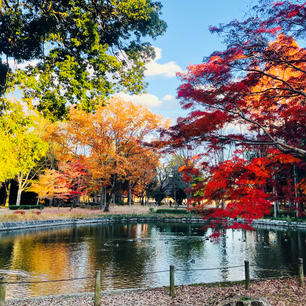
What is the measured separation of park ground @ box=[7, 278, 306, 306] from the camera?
6.97m

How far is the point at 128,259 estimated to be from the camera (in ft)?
46.4

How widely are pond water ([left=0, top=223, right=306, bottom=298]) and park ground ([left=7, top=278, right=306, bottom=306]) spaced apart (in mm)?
755

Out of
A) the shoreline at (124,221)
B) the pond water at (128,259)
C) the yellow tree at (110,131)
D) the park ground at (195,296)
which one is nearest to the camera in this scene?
the park ground at (195,296)

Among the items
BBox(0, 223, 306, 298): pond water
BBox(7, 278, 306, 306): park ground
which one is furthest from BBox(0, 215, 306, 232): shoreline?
BBox(7, 278, 306, 306): park ground

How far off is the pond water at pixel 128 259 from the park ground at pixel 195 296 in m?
0.75

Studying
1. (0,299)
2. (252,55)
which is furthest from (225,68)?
(0,299)

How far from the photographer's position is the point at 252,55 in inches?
303

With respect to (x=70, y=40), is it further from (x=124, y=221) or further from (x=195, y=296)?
(x=124, y=221)

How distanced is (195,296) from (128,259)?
23.9 ft

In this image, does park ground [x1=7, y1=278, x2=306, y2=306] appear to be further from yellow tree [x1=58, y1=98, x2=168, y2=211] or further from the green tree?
yellow tree [x1=58, y1=98, x2=168, y2=211]

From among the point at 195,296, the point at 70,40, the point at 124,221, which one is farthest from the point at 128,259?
the point at 124,221

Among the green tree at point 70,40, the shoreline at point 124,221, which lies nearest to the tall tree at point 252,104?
the green tree at point 70,40

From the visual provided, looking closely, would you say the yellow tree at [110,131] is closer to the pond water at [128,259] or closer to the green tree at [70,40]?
the pond water at [128,259]

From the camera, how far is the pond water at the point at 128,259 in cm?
1040
